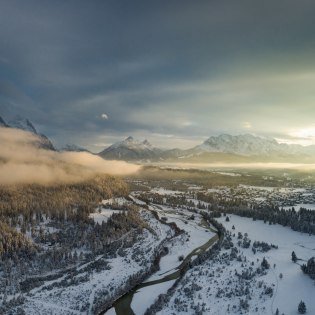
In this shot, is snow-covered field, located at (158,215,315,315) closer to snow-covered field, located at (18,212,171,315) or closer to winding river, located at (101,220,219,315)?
winding river, located at (101,220,219,315)

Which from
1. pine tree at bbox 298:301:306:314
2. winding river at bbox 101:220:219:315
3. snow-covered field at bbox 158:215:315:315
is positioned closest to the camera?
pine tree at bbox 298:301:306:314

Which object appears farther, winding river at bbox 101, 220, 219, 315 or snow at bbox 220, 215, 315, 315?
winding river at bbox 101, 220, 219, 315

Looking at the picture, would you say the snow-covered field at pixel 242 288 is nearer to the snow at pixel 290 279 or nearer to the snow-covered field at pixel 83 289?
the snow at pixel 290 279

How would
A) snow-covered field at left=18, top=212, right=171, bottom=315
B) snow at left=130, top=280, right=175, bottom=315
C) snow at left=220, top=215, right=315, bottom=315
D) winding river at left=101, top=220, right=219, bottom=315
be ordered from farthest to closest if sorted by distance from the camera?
snow-covered field at left=18, top=212, right=171, bottom=315
snow at left=130, top=280, right=175, bottom=315
winding river at left=101, top=220, right=219, bottom=315
snow at left=220, top=215, right=315, bottom=315

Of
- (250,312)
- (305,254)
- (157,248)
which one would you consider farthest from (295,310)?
(157,248)

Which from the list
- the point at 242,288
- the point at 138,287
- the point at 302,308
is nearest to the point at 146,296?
the point at 138,287

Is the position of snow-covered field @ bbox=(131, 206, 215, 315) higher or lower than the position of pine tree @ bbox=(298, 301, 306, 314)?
lower

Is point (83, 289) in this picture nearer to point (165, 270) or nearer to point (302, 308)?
point (165, 270)

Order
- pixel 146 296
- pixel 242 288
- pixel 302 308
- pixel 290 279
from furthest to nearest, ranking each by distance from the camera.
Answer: pixel 290 279
pixel 146 296
pixel 242 288
pixel 302 308

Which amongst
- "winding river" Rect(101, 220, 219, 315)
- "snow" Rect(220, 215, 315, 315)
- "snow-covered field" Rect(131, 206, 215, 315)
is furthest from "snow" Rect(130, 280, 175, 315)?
"snow" Rect(220, 215, 315, 315)

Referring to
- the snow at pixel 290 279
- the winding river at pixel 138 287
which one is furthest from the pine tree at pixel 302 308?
the winding river at pixel 138 287

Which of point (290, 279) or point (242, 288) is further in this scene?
point (290, 279)
